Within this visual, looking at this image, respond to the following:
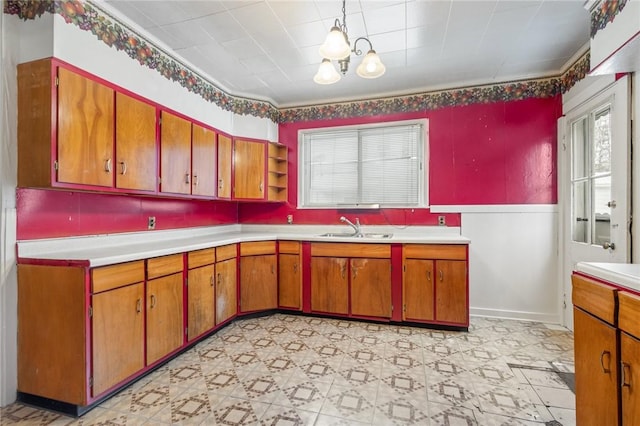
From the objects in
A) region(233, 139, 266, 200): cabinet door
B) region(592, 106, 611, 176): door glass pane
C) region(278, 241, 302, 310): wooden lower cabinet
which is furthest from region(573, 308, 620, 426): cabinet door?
region(233, 139, 266, 200): cabinet door

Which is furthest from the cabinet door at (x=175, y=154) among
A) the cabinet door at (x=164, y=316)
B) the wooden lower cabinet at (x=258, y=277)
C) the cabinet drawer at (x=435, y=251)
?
the cabinet drawer at (x=435, y=251)

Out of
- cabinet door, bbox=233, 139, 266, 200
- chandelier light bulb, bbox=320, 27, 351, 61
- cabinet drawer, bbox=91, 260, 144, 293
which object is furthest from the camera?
cabinet door, bbox=233, 139, 266, 200

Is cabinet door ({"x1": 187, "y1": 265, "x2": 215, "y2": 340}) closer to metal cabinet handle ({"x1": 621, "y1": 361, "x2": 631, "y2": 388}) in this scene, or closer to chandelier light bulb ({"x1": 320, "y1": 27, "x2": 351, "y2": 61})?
chandelier light bulb ({"x1": 320, "y1": 27, "x2": 351, "y2": 61})

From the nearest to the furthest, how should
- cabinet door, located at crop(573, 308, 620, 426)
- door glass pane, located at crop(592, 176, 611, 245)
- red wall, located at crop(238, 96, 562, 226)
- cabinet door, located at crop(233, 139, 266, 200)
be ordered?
cabinet door, located at crop(573, 308, 620, 426)
door glass pane, located at crop(592, 176, 611, 245)
red wall, located at crop(238, 96, 562, 226)
cabinet door, located at crop(233, 139, 266, 200)

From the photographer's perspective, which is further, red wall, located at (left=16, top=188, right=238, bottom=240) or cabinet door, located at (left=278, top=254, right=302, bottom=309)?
cabinet door, located at (left=278, top=254, right=302, bottom=309)

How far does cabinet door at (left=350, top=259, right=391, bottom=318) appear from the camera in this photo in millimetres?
3121

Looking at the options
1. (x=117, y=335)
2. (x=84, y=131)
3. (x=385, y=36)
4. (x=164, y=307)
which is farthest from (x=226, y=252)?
(x=385, y=36)

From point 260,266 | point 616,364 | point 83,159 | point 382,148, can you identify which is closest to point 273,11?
point 83,159

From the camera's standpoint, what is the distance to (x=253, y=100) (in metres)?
3.82

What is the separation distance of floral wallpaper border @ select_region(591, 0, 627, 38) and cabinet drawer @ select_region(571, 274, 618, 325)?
160 centimetres

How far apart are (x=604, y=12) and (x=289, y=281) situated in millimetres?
3371

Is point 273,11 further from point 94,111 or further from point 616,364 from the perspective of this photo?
point 616,364

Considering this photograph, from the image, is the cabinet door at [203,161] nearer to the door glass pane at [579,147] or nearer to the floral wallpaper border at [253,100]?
the floral wallpaper border at [253,100]

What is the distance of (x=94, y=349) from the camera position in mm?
1763
